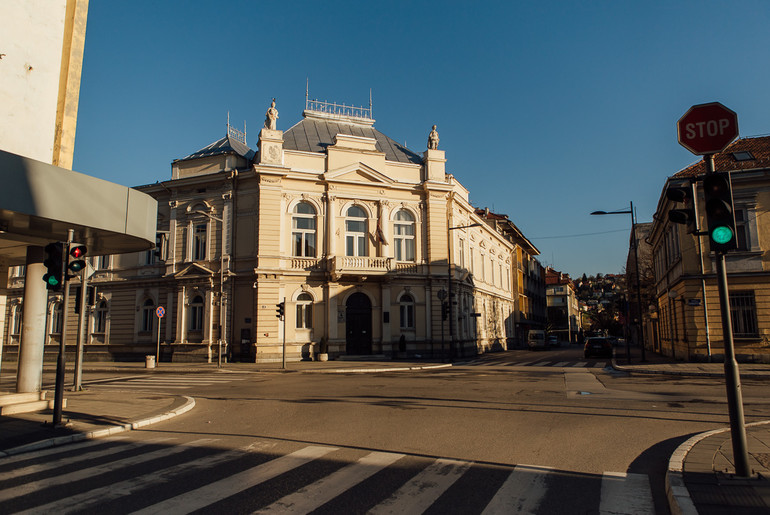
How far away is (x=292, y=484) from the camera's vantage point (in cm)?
587

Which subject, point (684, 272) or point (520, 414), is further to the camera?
point (684, 272)

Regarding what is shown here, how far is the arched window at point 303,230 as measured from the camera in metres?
31.5

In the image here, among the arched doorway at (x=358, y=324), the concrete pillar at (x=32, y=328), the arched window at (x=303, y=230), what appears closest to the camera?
the concrete pillar at (x=32, y=328)

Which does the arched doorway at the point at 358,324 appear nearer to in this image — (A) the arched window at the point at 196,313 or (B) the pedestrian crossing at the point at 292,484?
(A) the arched window at the point at 196,313

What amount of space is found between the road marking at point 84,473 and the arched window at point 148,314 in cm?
2755

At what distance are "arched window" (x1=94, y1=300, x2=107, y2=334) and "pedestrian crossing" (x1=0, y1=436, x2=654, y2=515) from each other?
98.2ft

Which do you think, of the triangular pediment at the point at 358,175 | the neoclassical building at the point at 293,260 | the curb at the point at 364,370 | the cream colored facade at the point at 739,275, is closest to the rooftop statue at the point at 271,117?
the neoclassical building at the point at 293,260

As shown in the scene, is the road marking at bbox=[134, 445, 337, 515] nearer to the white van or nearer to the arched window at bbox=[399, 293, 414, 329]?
the arched window at bbox=[399, 293, 414, 329]

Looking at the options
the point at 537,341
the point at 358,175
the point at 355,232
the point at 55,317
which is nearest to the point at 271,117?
the point at 358,175

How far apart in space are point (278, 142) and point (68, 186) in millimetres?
22423

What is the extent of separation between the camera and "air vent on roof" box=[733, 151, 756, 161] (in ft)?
85.2

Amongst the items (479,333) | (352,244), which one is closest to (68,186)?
(352,244)

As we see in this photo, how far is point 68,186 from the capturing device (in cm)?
955

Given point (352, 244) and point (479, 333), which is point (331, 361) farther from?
point (479, 333)
